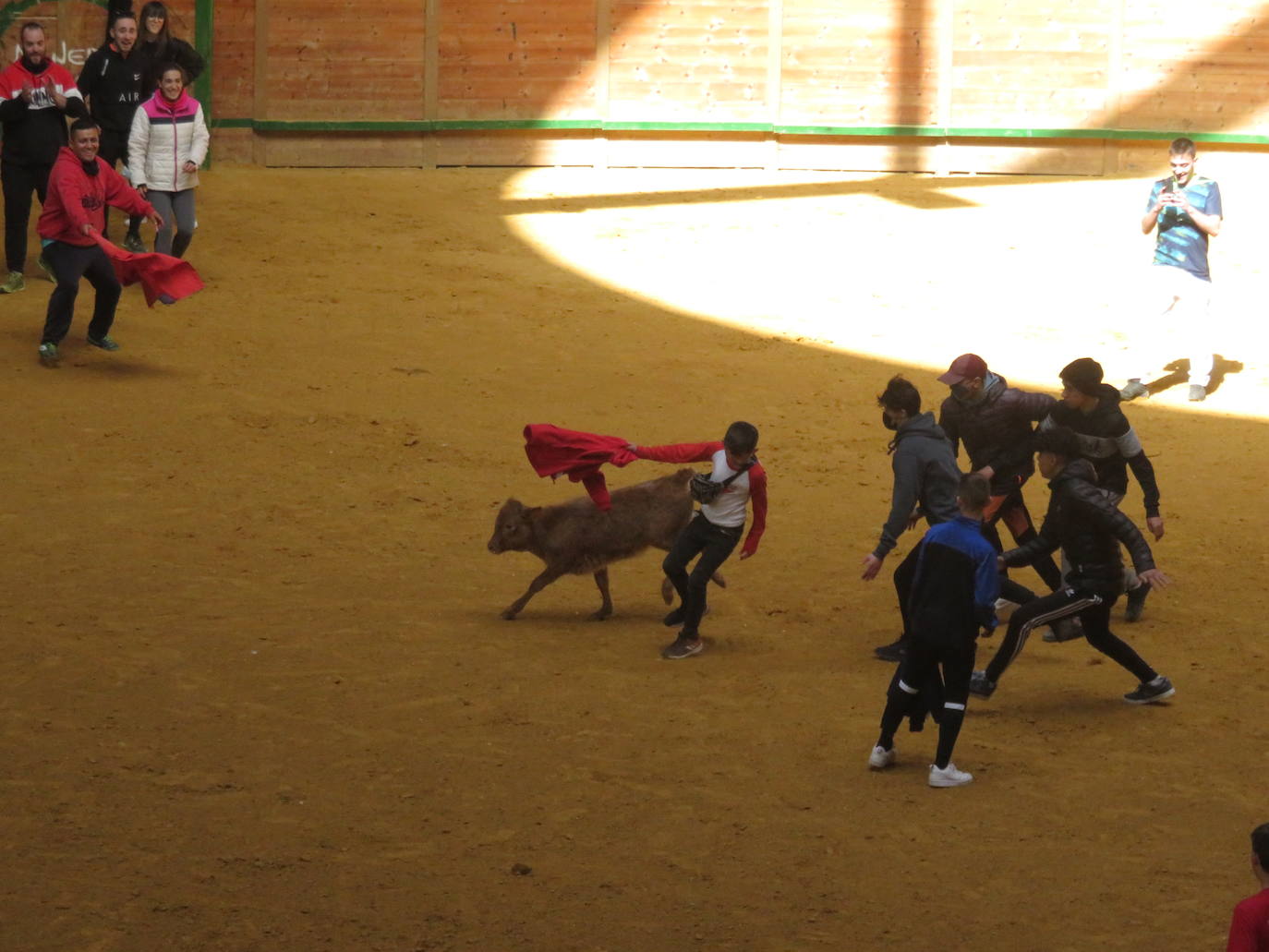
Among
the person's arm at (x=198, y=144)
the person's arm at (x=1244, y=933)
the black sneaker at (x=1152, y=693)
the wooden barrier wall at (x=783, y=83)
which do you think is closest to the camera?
the person's arm at (x=1244, y=933)

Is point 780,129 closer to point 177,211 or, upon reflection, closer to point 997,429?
point 177,211

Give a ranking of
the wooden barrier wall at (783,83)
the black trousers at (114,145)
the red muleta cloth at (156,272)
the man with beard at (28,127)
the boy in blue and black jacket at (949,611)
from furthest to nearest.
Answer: the wooden barrier wall at (783,83) < the black trousers at (114,145) < the man with beard at (28,127) < the red muleta cloth at (156,272) < the boy in blue and black jacket at (949,611)

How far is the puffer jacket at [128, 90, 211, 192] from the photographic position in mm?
16016

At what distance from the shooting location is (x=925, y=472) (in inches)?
373

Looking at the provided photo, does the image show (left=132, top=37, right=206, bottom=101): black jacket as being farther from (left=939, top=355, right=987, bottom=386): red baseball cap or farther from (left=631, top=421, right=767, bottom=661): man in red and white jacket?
(left=939, top=355, right=987, bottom=386): red baseball cap

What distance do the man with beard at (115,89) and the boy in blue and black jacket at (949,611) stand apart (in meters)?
11.2

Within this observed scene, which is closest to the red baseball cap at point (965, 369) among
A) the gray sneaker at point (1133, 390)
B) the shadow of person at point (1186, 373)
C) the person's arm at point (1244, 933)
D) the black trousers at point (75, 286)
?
the person's arm at point (1244, 933)

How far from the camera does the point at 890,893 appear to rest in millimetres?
6969

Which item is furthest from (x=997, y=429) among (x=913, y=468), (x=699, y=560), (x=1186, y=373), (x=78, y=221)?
(x=78, y=221)

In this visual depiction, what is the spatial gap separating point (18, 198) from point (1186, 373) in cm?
1153

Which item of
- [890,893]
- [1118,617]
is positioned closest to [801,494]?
[1118,617]

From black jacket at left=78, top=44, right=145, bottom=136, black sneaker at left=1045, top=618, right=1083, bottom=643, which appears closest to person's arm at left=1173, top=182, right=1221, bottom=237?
black sneaker at left=1045, top=618, right=1083, bottom=643

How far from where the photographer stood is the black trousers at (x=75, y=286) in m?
14.4

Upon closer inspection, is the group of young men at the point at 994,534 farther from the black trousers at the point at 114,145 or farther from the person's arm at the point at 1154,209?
the black trousers at the point at 114,145
